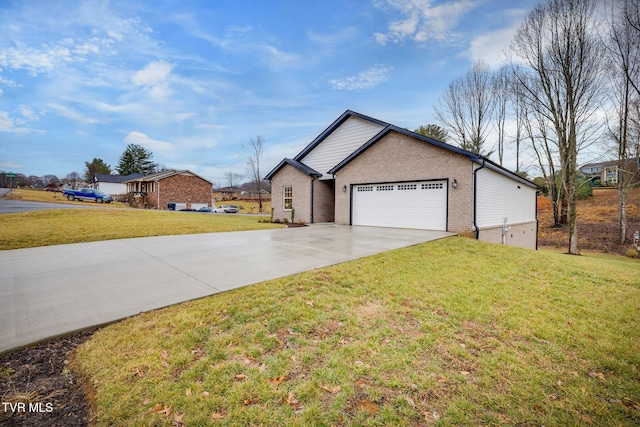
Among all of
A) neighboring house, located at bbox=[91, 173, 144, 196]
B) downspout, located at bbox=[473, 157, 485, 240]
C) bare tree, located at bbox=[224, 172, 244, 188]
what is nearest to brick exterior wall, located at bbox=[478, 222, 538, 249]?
downspout, located at bbox=[473, 157, 485, 240]

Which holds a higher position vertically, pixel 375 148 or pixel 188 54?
pixel 188 54

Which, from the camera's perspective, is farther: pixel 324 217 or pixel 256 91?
pixel 256 91

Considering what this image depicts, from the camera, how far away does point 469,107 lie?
23844 mm

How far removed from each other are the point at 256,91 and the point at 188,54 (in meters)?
5.85

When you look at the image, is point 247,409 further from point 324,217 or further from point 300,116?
point 300,116

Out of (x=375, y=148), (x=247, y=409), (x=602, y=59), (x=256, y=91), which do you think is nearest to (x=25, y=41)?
(x=256, y=91)

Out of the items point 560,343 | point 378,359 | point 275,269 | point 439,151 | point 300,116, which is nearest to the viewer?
point 378,359

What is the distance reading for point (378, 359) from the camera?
9.46 feet

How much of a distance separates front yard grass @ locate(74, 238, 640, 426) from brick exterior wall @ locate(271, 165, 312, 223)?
12870 millimetres

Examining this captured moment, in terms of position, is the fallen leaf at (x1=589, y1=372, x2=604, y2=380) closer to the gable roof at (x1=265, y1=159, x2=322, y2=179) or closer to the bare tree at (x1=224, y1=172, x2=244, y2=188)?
the gable roof at (x1=265, y1=159, x2=322, y2=179)

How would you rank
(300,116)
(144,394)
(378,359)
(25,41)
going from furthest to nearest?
(300,116), (25,41), (378,359), (144,394)

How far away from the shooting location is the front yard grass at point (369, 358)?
2.22 meters

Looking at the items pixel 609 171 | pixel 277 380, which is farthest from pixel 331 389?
pixel 609 171

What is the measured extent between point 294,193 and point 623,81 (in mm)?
20880
